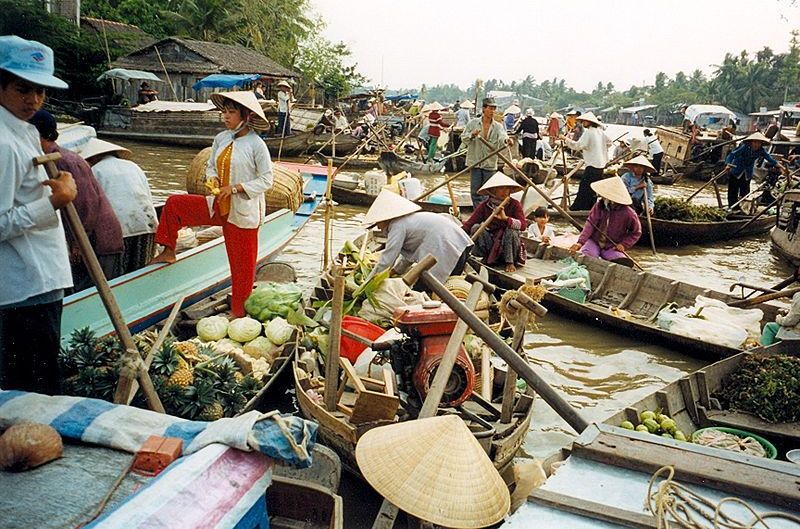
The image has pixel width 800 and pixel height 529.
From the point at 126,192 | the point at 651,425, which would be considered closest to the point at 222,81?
the point at 126,192

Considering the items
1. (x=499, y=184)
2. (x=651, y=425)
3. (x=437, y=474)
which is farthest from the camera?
(x=499, y=184)

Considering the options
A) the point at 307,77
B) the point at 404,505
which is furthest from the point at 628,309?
the point at 307,77

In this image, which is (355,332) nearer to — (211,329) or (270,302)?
(270,302)

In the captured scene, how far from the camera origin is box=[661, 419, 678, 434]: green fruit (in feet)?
13.6

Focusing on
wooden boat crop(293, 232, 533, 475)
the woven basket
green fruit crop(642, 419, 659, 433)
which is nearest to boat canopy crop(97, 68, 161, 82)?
the woven basket

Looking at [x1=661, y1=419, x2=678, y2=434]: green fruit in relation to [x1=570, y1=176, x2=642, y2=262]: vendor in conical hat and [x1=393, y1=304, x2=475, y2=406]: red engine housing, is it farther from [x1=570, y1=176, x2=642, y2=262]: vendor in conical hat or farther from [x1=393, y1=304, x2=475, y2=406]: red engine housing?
[x1=570, y1=176, x2=642, y2=262]: vendor in conical hat

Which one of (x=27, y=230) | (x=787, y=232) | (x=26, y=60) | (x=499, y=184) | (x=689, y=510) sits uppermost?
(x=26, y=60)

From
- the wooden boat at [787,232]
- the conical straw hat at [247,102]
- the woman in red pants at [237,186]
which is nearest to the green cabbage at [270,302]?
the woman in red pants at [237,186]

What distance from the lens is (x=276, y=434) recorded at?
2121 millimetres

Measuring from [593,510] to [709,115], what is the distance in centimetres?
3999

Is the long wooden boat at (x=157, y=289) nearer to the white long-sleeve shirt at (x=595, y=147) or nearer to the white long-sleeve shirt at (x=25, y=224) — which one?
the white long-sleeve shirt at (x=25, y=224)

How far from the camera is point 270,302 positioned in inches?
212

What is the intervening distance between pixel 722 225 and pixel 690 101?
61566 mm

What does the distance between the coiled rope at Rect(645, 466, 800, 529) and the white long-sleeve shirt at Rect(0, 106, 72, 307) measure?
2.79 meters
